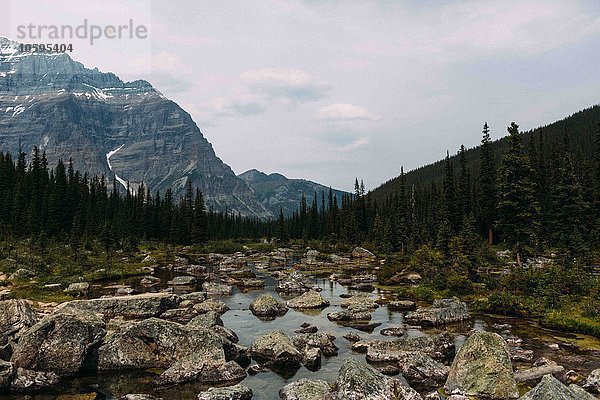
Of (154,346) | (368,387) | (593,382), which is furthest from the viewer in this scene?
(154,346)

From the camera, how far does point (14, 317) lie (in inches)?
975

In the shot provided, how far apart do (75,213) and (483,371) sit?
333ft

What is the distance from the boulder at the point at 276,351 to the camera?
2284 centimetres

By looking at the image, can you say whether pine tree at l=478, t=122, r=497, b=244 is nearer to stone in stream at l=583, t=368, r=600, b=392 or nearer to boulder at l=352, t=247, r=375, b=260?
boulder at l=352, t=247, r=375, b=260

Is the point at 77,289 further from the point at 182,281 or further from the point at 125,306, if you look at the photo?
the point at 182,281

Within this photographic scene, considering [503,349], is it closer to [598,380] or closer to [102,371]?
[598,380]

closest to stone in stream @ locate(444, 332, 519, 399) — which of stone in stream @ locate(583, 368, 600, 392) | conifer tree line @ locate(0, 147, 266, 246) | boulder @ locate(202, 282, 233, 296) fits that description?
stone in stream @ locate(583, 368, 600, 392)

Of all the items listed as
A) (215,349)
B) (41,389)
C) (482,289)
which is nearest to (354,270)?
(482,289)

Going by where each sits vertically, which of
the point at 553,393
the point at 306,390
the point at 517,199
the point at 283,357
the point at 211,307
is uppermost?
the point at 517,199

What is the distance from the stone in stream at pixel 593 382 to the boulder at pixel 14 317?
94.2 ft

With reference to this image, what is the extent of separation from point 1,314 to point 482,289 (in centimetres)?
3825

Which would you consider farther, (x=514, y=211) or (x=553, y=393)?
(x=514, y=211)

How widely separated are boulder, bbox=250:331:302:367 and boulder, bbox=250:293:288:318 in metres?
10.4

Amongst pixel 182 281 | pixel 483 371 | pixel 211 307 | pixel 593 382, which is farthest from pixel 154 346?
pixel 182 281
